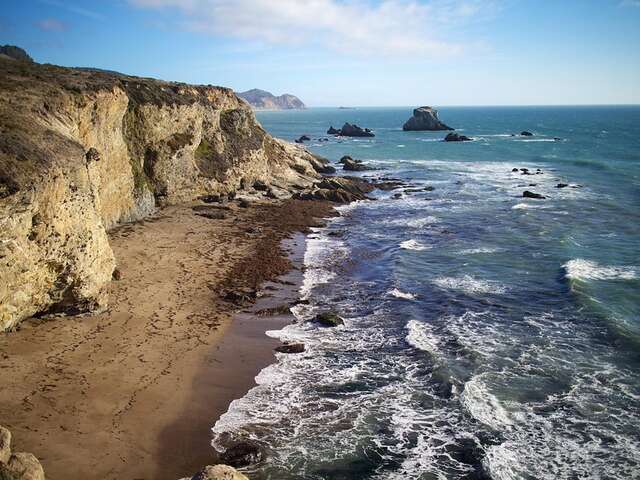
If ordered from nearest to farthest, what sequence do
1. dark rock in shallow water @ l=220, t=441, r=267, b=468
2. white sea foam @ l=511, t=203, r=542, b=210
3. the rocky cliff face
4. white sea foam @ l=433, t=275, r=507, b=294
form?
dark rock in shallow water @ l=220, t=441, r=267, b=468 → the rocky cliff face → white sea foam @ l=433, t=275, r=507, b=294 → white sea foam @ l=511, t=203, r=542, b=210

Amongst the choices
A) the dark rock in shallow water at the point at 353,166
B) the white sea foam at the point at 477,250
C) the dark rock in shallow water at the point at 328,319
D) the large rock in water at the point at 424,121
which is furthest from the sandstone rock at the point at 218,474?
the large rock in water at the point at 424,121

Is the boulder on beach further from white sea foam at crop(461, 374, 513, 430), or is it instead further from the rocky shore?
white sea foam at crop(461, 374, 513, 430)

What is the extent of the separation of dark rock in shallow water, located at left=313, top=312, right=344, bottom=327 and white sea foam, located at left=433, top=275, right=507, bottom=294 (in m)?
7.27

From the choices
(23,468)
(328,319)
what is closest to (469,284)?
(328,319)

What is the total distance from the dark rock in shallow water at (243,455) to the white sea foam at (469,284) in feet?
51.6

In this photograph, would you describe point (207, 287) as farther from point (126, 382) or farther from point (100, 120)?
point (100, 120)

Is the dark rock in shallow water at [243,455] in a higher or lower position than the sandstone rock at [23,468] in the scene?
lower

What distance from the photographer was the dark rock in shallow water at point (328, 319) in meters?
21.9

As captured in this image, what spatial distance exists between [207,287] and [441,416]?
14058 mm

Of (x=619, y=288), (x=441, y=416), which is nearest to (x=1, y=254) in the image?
(x=441, y=416)

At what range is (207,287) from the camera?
25.2m

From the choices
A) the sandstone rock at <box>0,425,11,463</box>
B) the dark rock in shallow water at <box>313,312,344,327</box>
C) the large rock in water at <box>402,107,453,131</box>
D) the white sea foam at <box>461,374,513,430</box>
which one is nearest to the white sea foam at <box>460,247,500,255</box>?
the dark rock in shallow water at <box>313,312,344,327</box>

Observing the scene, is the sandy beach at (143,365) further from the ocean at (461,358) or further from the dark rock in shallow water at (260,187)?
the dark rock in shallow water at (260,187)

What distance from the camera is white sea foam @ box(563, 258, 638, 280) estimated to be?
26.9 metres
